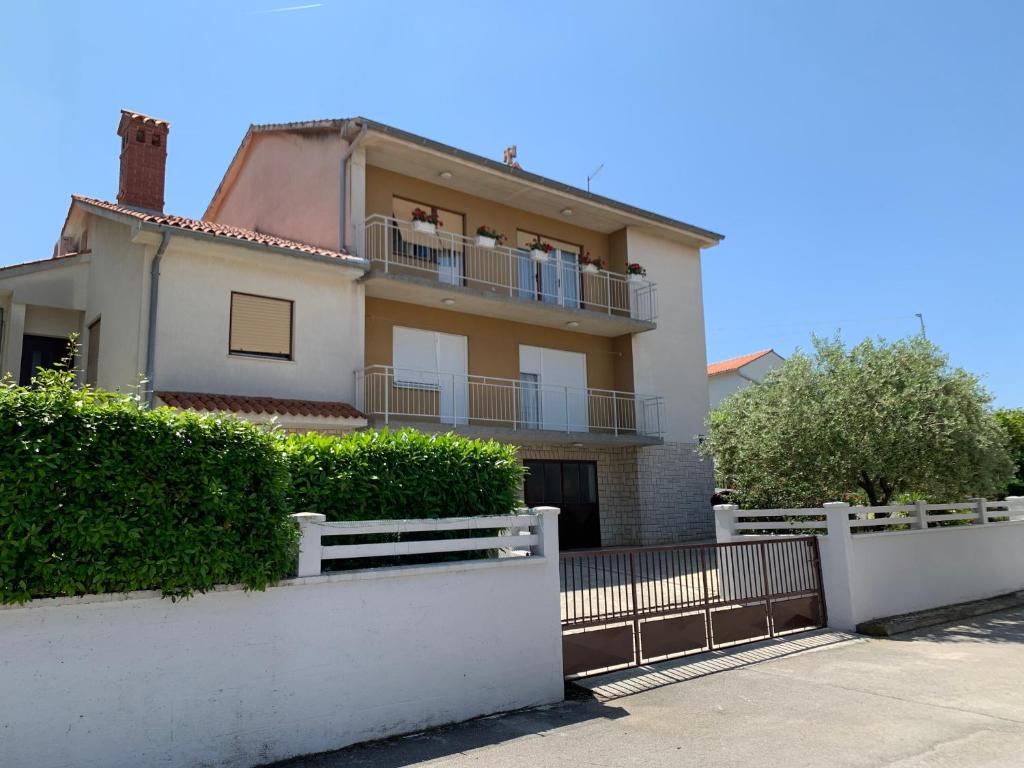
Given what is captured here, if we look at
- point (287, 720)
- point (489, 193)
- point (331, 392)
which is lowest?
point (287, 720)

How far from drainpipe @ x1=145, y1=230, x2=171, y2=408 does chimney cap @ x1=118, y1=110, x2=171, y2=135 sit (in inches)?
183

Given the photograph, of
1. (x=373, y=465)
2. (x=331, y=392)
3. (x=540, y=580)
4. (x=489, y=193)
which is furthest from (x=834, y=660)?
(x=489, y=193)

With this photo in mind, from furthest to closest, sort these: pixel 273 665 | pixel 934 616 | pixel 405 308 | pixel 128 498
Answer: pixel 405 308 < pixel 934 616 < pixel 273 665 < pixel 128 498

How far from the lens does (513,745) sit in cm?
516

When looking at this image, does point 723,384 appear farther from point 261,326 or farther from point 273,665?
point 273,665

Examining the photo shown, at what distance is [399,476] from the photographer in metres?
6.02

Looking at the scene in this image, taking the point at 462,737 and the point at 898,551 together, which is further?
the point at 898,551

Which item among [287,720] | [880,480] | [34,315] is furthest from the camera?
[34,315]

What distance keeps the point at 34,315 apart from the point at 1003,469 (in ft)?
57.5

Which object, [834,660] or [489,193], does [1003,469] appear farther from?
[489,193]

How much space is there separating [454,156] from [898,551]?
35.4 feet

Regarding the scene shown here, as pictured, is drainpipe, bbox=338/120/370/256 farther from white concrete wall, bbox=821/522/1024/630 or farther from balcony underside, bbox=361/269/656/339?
white concrete wall, bbox=821/522/1024/630

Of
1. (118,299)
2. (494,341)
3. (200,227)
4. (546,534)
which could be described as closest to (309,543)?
(546,534)

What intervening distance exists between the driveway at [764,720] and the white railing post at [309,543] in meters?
1.24
